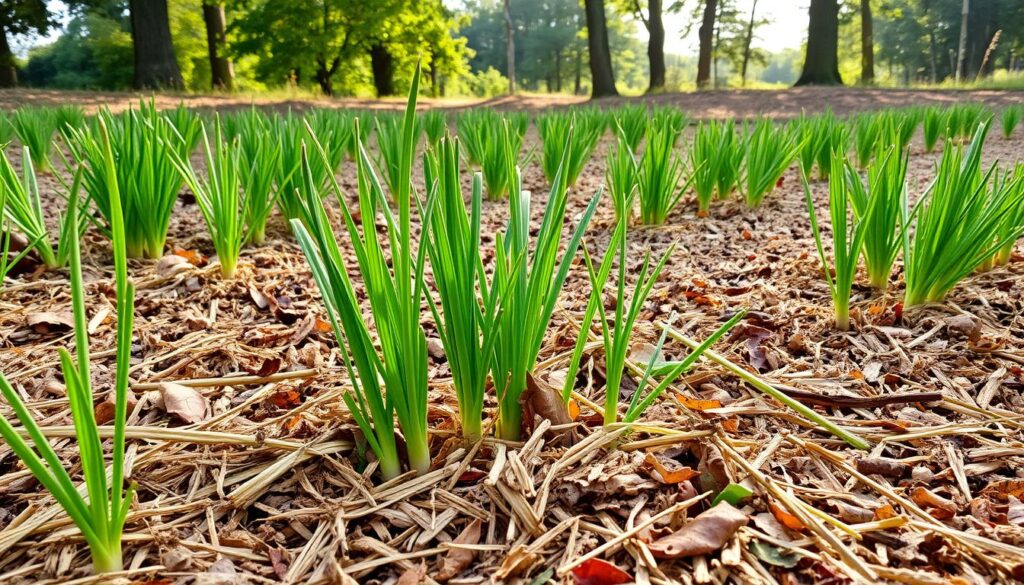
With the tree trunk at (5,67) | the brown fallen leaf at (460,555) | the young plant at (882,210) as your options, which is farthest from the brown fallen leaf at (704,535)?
the tree trunk at (5,67)

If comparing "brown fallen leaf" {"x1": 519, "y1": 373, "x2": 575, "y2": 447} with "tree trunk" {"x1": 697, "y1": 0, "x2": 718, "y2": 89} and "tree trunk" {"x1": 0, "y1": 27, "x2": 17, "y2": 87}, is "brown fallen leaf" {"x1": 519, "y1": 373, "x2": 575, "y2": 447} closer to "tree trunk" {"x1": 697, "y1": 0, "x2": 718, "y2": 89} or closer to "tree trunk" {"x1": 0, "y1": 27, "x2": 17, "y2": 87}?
"tree trunk" {"x1": 697, "y1": 0, "x2": 718, "y2": 89}

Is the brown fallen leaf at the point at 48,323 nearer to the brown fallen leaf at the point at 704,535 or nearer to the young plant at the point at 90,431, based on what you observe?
→ the young plant at the point at 90,431

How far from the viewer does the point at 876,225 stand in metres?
1.38

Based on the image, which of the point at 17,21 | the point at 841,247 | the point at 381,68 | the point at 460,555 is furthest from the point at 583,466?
the point at 17,21

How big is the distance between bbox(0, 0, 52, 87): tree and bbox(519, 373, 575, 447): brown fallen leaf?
17.7 metres

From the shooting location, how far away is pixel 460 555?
2.22 feet

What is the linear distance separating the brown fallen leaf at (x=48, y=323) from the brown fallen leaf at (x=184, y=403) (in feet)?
1.60

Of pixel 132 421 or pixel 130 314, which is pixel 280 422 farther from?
pixel 130 314

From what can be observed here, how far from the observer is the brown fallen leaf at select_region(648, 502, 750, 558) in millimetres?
654

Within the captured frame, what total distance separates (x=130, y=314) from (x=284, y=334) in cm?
76

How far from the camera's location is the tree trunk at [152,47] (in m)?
11.3

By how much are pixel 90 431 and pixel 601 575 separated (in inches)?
21.6

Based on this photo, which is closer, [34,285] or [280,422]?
[280,422]

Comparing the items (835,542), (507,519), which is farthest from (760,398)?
(507,519)
